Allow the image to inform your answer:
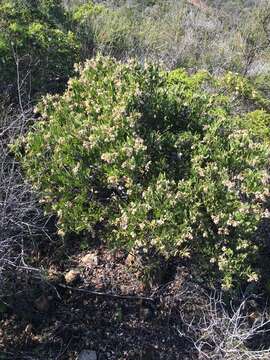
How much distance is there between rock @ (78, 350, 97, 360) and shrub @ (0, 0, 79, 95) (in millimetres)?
2806

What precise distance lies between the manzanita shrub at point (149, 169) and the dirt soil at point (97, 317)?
0.65 m

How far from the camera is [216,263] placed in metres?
3.78

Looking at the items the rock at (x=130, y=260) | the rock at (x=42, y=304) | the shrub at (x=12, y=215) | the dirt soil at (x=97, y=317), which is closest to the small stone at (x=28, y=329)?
the dirt soil at (x=97, y=317)

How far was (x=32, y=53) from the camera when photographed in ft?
18.5

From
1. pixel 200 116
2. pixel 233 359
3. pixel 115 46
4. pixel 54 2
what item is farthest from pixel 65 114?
pixel 115 46

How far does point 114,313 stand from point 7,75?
2.87m

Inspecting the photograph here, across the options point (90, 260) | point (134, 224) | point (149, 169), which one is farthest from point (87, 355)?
point (149, 169)

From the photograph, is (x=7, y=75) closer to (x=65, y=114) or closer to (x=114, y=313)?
(x=65, y=114)

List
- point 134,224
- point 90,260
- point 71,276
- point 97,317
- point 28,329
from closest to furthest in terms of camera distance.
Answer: point 134,224, point 28,329, point 97,317, point 71,276, point 90,260

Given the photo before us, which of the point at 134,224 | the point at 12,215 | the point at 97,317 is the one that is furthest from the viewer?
the point at 97,317

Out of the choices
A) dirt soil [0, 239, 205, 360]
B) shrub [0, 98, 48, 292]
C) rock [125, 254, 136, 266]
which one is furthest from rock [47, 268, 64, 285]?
rock [125, 254, 136, 266]

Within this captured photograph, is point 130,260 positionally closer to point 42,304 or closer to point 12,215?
point 42,304

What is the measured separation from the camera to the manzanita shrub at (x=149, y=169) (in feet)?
11.7

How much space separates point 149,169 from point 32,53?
2.66 m
